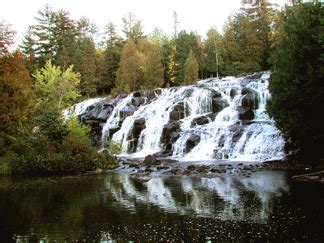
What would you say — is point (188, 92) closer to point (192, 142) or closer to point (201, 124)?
point (201, 124)

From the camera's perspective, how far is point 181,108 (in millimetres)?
43688

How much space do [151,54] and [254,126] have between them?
104ft

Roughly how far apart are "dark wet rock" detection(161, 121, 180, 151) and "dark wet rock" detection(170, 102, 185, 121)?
83.4 inches

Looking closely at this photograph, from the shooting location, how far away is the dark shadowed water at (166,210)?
42.0 ft

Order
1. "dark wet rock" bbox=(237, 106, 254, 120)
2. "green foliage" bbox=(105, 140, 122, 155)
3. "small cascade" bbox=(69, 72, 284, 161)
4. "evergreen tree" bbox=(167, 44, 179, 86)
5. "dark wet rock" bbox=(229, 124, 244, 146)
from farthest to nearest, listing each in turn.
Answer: "evergreen tree" bbox=(167, 44, 179, 86) → "green foliage" bbox=(105, 140, 122, 155) → "dark wet rock" bbox=(237, 106, 254, 120) → "dark wet rock" bbox=(229, 124, 244, 146) → "small cascade" bbox=(69, 72, 284, 161)

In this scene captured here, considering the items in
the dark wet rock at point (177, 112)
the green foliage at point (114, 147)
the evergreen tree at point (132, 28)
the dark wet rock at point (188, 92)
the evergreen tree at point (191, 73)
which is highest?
the evergreen tree at point (132, 28)

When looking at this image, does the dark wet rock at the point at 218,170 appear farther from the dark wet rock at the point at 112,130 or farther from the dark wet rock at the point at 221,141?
the dark wet rock at the point at 112,130

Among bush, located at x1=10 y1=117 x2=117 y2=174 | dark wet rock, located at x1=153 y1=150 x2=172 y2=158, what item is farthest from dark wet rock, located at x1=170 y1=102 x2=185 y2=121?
bush, located at x1=10 y1=117 x2=117 y2=174

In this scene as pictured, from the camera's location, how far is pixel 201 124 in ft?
129

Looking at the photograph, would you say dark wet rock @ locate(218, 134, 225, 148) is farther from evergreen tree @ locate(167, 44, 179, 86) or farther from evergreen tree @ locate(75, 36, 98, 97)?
evergreen tree @ locate(75, 36, 98, 97)

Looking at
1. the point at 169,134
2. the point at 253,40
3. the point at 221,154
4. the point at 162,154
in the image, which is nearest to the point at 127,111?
the point at 169,134

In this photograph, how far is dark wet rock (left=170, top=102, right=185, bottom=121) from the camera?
42906 mm

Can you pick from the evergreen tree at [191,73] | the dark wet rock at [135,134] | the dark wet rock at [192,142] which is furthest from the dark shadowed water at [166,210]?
the evergreen tree at [191,73]

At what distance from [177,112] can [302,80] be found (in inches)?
741
